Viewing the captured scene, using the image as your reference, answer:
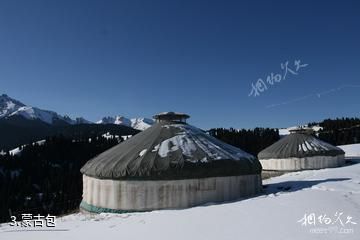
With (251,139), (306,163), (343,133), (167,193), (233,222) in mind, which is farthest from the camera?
(251,139)

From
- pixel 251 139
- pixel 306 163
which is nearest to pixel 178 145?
pixel 306 163

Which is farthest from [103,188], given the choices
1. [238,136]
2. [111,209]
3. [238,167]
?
[238,136]

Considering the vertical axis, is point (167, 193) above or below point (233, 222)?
above

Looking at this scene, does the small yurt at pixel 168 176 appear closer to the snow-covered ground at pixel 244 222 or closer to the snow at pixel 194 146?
the snow at pixel 194 146

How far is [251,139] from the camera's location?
93.8 m

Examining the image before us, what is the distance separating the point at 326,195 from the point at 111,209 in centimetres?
888

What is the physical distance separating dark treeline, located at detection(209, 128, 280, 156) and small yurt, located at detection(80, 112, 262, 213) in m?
68.5

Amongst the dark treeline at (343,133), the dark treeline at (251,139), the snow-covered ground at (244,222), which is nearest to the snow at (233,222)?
the snow-covered ground at (244,222)

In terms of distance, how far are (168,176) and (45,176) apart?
100m

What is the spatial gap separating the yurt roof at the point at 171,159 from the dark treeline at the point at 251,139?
67.7 m

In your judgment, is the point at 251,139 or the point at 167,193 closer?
the point at 167,193

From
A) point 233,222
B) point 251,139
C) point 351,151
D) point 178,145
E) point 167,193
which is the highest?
point 251,139

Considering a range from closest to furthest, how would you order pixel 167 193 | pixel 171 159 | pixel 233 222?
pixel 233 222 < pixel 167 193 < pixel 171 159

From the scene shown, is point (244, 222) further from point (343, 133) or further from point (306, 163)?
point (343, 133)
